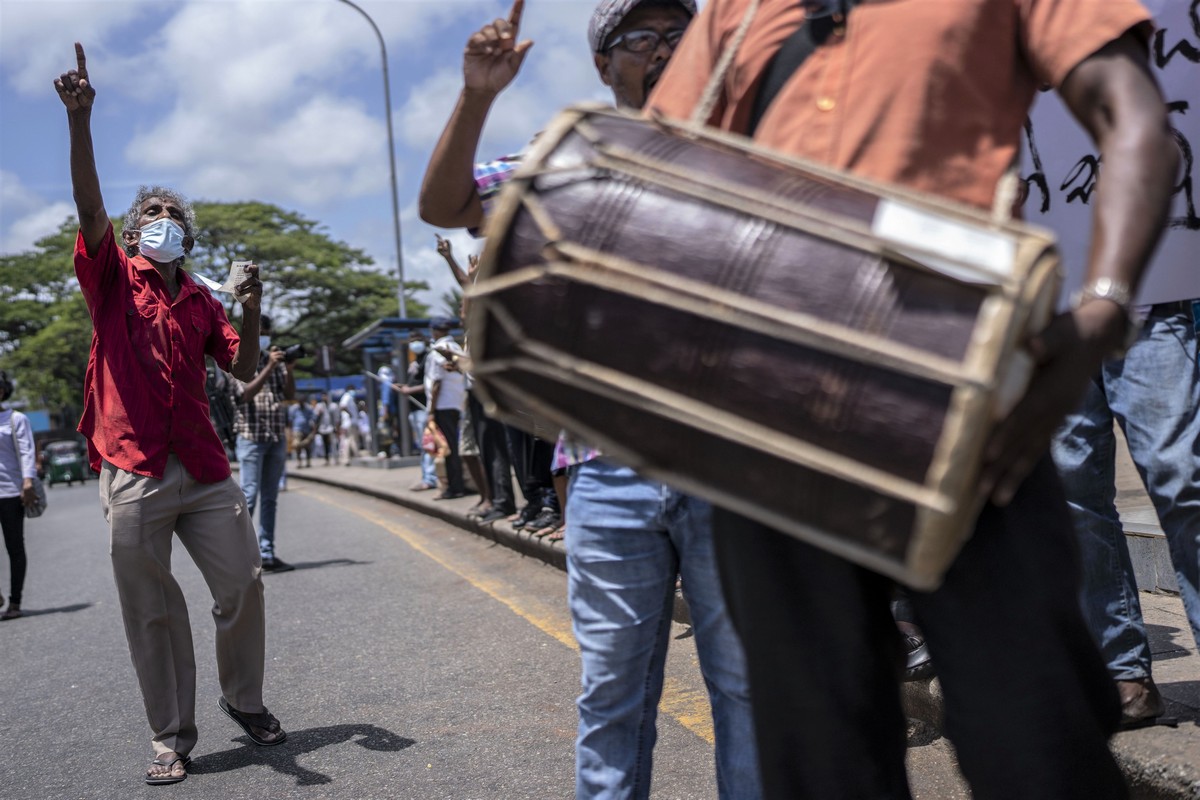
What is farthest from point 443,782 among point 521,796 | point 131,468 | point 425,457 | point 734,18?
point 425,457

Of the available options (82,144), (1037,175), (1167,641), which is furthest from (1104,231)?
(82,144)

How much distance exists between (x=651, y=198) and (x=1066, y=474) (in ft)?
7.16

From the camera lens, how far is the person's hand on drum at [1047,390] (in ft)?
4.09

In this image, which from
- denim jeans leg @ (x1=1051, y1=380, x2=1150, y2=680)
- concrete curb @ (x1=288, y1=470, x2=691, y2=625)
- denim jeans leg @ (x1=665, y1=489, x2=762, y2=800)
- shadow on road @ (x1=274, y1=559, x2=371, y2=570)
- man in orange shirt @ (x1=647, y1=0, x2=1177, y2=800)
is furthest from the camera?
shadow on road @ (x1=274, y1=559, x2=371, y2=570)

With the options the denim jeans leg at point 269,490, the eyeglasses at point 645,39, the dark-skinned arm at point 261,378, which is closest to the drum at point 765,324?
the eyeglasses at point 645,39

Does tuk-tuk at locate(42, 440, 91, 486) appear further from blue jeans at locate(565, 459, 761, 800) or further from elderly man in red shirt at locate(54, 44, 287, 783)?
A: blue jeans at locate(565, 459, 761, 800)

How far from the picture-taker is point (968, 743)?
4.82 ft

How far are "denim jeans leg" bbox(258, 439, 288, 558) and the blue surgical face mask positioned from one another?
450 centimetres

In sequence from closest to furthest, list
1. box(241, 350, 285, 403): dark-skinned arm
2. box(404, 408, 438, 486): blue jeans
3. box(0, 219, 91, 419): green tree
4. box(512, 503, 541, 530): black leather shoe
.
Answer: box(241, 350, 285, 403): dark-skinned arm → box(512, 503, 541, 530): black leather shoe → box(404, 408, 438, 486): blue jeans → box(0, 219, 91, 419): green tree

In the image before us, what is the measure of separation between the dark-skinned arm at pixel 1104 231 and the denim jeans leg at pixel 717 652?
2.81 ft

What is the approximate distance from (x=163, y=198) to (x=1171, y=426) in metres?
3.48

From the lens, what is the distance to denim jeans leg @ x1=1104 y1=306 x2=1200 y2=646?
9.58 ft

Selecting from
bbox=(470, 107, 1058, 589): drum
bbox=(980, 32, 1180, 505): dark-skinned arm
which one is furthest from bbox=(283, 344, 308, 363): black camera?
bbox=(980, 32, 1180, 505): dark-skinned arm

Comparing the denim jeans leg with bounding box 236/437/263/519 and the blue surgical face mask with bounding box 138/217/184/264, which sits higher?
the blue surgical face mask with bounding box 138/217/184/264
